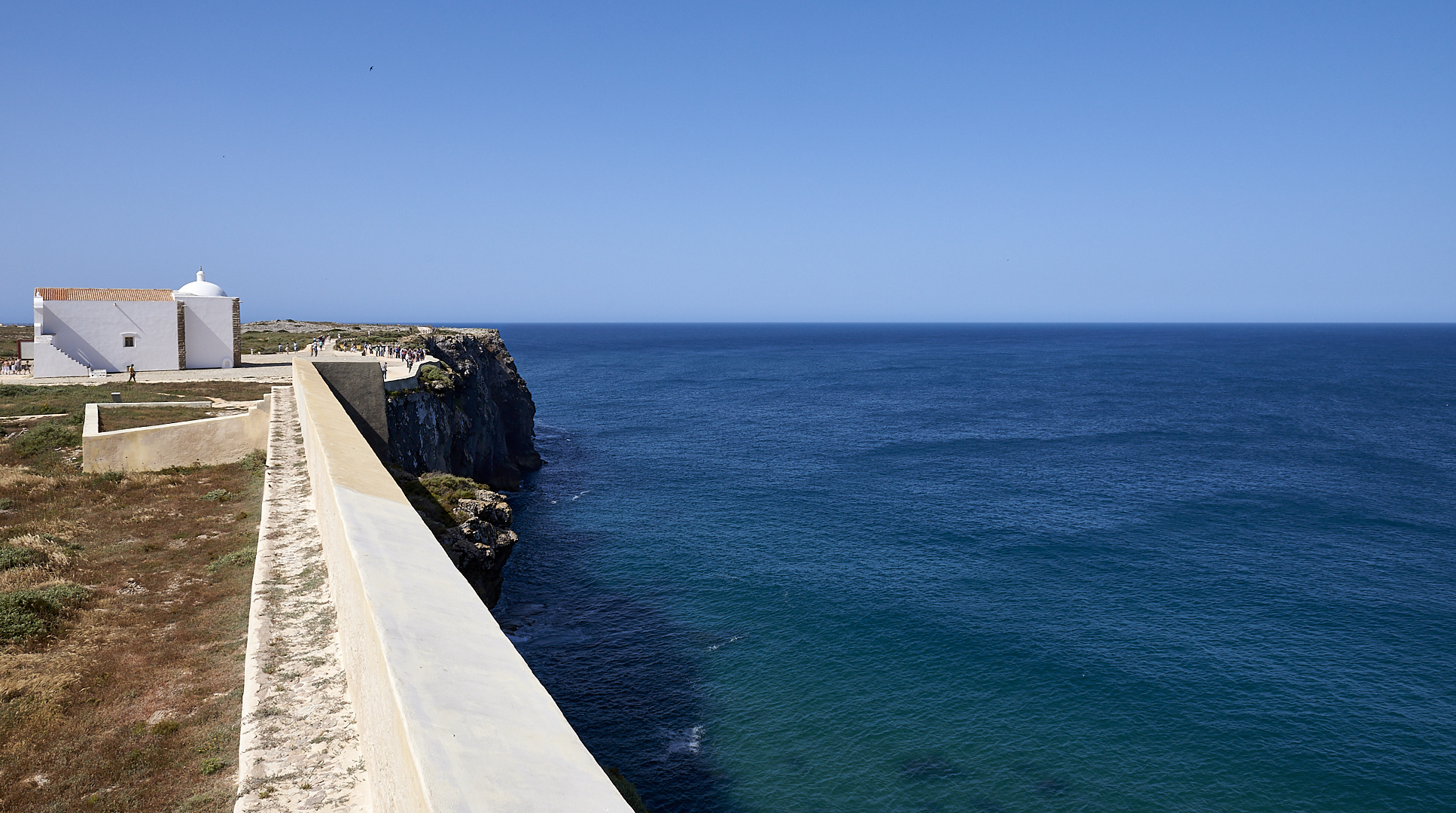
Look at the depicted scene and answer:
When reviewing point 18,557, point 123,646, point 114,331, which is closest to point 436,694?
point 123,646

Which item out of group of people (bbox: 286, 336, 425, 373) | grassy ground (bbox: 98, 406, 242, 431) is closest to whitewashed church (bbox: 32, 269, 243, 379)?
group of people (bbox: 286, 336, 425, 373)

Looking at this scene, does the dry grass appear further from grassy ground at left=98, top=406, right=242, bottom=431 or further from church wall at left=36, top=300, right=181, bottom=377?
church wall at left=36, top=300, right=181, bottom=377

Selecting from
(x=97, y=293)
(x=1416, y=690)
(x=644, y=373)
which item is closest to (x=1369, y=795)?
(x=1416, y=690)

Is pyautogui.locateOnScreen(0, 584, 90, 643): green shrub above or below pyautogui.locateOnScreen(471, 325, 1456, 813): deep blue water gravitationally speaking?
above

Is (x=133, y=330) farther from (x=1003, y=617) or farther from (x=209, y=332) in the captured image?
(x=1003, y=617)

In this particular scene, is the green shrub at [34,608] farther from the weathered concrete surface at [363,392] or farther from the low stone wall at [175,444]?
the weathered concrete surface at [363,392]

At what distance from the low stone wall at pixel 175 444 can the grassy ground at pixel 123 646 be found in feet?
7.09

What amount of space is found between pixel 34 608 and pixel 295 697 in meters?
5.96

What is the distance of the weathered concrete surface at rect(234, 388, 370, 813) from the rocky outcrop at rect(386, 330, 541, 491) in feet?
50.5

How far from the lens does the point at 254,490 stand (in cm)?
1722

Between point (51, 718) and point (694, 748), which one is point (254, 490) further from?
point (694, 748)

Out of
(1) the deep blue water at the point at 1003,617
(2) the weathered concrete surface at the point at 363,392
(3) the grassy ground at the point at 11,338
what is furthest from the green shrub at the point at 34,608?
(3) the grassy ground at the point at 11,338

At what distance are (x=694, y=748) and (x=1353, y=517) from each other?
129ft

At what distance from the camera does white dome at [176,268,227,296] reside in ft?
140
